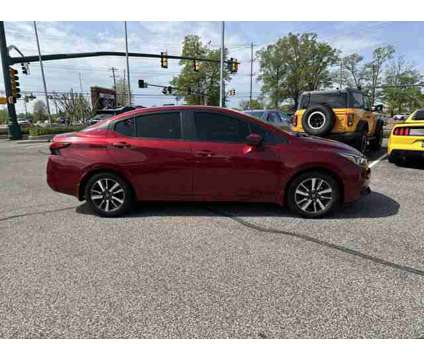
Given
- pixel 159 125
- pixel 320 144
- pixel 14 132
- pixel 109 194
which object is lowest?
A: pixel 14 132

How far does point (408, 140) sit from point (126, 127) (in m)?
6.13

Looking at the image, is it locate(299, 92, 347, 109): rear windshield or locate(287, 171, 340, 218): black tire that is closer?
locate(287, 171, 340, 218): black tire

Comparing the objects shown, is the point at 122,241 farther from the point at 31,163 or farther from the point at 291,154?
the point at 31,163

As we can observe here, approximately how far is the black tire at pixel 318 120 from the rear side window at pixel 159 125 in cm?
466

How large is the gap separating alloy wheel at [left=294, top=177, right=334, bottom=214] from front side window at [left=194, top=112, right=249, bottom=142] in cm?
107

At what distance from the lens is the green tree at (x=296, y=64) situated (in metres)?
46.0

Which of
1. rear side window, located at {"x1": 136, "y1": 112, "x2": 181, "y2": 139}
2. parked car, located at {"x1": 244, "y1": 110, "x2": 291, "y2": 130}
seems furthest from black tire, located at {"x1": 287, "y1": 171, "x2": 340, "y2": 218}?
parked car, located at {"x1": 244, "y1": 110, "x2": 291, "y2": 130}

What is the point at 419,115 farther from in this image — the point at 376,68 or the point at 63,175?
the point at 376,68

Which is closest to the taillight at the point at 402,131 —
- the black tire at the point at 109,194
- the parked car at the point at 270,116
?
the parked car at the point at 270,116

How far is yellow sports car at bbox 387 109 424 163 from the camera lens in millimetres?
6262

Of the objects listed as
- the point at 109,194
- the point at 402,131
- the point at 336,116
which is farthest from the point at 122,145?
the point at 402,131

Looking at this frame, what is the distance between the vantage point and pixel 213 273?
8.79 feet

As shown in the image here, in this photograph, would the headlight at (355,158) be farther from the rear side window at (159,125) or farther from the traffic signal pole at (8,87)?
the traffic signal pole at (8,87)

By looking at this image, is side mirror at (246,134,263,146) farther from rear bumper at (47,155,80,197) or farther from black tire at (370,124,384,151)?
black tire at (370,124,384,151)
